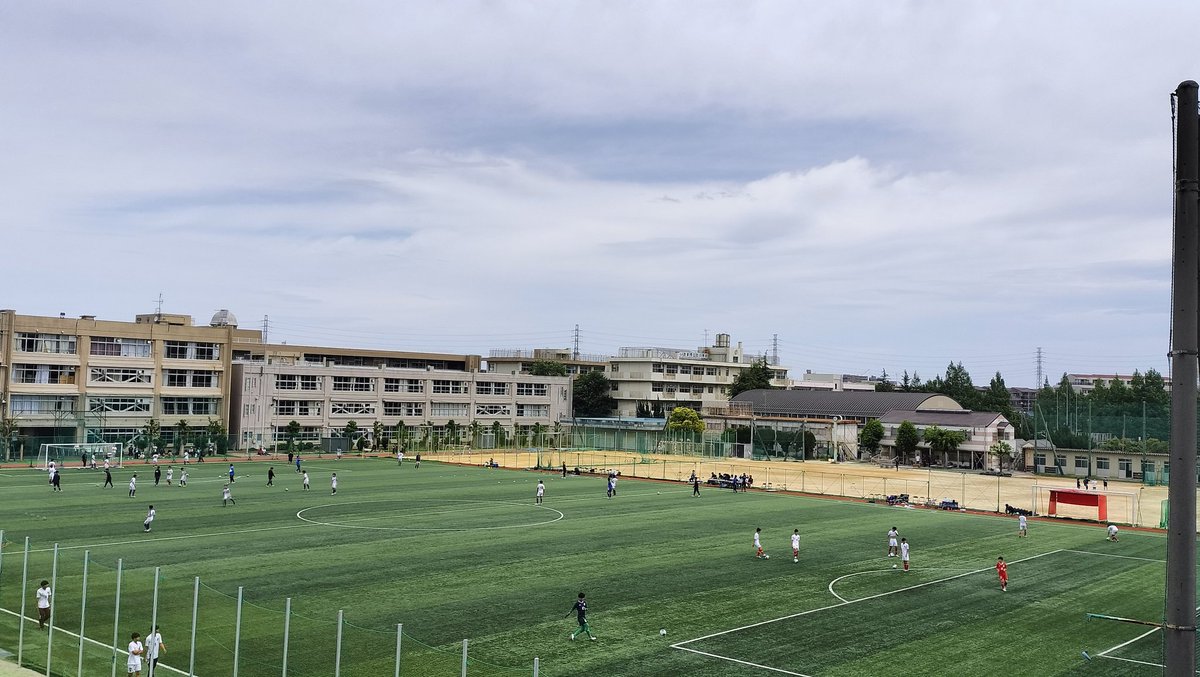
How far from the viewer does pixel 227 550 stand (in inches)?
1598

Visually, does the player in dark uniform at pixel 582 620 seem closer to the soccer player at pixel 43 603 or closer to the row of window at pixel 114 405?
the soccer player at pixel 43 603

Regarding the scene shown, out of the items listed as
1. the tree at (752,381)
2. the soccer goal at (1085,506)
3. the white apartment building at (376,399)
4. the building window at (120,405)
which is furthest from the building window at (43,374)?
the tree at (752,381)

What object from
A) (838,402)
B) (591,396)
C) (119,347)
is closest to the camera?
(119,347)

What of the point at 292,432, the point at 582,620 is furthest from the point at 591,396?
the point at 582,620

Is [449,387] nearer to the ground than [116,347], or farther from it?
nearer to the ground

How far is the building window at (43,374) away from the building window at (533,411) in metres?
63.4

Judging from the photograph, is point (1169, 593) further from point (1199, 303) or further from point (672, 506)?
point (672, 506)

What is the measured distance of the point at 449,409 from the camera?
5290 inches

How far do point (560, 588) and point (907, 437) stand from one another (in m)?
94.3

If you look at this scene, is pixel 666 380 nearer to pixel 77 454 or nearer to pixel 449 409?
pixel 449 409

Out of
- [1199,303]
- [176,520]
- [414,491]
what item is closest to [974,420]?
[414,491]

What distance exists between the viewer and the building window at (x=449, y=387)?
133 meters

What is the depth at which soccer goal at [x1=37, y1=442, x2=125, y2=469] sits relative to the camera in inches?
3285

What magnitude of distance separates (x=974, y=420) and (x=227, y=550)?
101070mm
